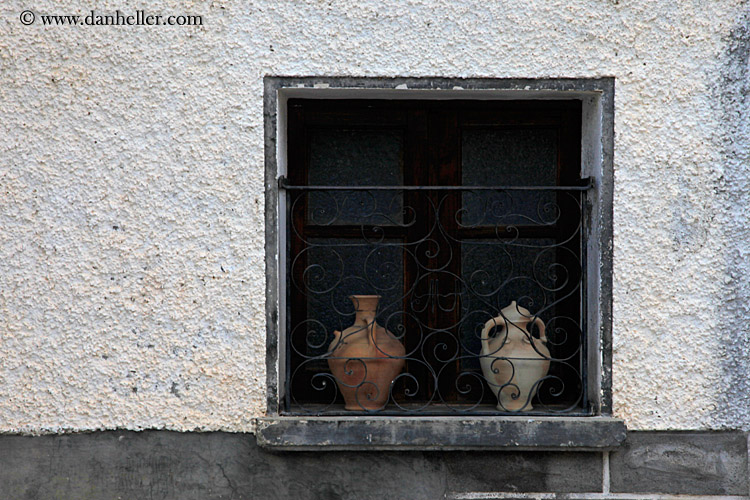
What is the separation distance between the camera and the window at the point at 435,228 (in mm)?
2979

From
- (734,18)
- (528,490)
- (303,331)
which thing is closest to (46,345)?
(303,331)

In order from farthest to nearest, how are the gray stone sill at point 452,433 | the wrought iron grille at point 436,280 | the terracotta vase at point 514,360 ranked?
the wrought iron grille at point 436,280, the terracotta vase at point 514,360, the gray stone sill at point 452,433

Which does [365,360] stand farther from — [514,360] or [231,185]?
[231,185]

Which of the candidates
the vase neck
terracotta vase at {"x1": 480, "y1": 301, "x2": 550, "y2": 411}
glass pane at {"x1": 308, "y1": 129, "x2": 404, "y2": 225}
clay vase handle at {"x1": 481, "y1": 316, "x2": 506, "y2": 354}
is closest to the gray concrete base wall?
terracotta vase at {"x1": 480, "y1": 301, "x2": 550, "y2": 411}

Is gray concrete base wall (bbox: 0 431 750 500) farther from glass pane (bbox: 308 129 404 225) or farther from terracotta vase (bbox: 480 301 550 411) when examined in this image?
glass pane (bbox: 308 129 404 225)

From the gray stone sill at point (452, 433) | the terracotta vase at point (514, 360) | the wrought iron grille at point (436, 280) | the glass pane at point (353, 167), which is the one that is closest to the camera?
the gray stone sill at point (452, 433)

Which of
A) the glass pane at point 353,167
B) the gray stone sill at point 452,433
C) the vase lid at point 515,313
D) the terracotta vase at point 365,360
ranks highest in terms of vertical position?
the glass pane at point 353,167

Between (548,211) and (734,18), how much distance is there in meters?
1.04

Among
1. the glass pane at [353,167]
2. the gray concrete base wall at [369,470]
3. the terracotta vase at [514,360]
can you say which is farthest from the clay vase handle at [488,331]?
the glass pane at [353,167]

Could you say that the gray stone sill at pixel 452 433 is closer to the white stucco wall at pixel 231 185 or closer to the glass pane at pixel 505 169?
the white stucco wall at pixel 231 185

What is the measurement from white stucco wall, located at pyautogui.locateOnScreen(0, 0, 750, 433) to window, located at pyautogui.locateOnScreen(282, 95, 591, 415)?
0.33m

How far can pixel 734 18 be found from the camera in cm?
265

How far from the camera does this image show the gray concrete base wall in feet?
8.71

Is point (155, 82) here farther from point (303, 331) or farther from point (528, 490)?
point (528, 490)
